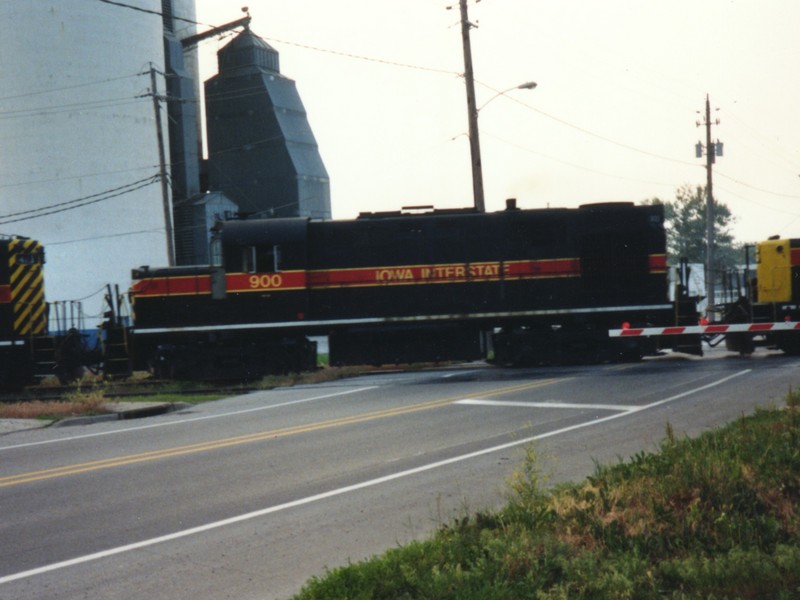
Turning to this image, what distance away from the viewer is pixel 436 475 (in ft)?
31.9

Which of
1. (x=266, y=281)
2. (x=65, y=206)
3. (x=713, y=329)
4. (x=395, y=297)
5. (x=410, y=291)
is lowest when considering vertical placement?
(x=713, y=329)

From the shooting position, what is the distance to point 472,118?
90.8 feet

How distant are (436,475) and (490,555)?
3.78 metres

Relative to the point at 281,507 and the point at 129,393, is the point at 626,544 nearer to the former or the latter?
the point at 281,507

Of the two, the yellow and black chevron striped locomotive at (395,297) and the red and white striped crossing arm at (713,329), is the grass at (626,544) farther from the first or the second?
the yellow and black chevron striped locomotive at (395,297)

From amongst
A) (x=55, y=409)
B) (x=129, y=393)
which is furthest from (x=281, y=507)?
(x=129, y=393)

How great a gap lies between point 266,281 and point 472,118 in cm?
973

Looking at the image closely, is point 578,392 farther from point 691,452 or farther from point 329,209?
point 329,209

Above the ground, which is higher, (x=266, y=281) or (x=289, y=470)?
(x=266, y=281)

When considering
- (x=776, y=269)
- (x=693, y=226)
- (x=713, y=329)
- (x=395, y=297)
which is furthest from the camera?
(x=693, y=226)

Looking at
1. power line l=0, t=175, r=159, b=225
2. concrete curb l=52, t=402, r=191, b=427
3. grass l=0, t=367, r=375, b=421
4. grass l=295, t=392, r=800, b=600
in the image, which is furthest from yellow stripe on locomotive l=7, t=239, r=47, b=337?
grass l=295, t=392, r=800, b=600

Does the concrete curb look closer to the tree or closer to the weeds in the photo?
the weeds

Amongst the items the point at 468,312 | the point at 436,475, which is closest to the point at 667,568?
the point at 436,475

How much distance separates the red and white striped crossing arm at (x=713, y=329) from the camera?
21438 mm
